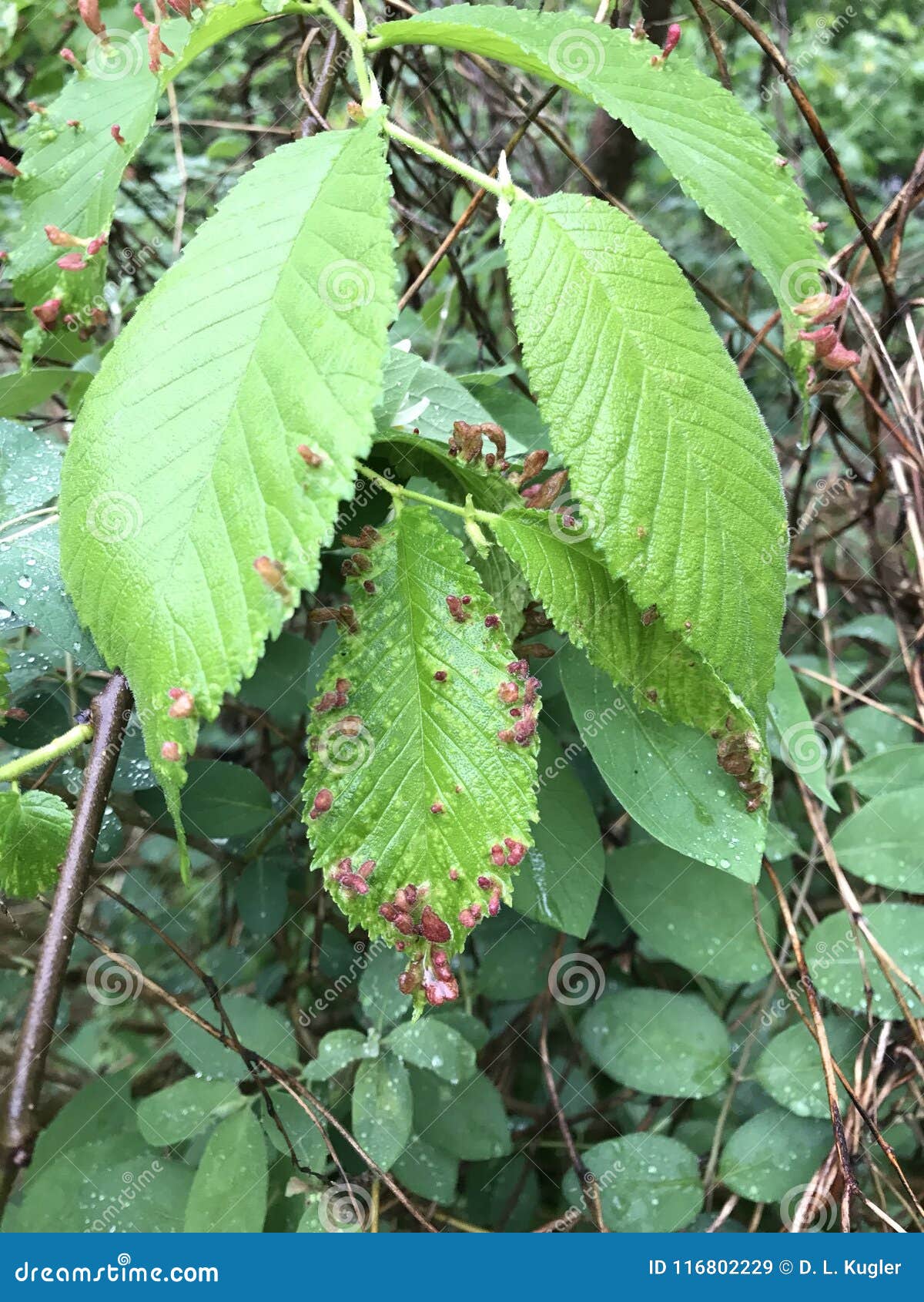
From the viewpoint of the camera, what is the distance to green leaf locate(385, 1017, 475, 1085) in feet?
3.20

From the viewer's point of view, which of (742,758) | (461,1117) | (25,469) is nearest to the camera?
(742,758)

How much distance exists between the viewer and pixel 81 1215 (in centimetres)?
102

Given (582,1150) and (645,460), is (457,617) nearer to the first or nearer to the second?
(645,460)

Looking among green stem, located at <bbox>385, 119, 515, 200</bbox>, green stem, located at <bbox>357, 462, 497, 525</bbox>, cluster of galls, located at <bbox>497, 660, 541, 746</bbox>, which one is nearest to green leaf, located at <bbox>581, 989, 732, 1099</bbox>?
cluster of galls, located at <bbox>497, 660, 541, 746</bbox>

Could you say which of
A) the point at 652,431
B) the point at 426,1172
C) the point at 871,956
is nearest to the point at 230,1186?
the point at 426,1172

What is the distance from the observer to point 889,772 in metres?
1.21

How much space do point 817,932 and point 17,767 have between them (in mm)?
910

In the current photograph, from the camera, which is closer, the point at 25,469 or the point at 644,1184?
the point at 25,469

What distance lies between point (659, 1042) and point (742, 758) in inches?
18.2

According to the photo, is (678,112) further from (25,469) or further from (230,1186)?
(230,1186)

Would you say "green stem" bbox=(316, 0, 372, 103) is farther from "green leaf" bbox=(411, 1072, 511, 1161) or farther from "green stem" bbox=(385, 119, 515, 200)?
"green leaf" bbox=(411, 1072, 511, 1161)

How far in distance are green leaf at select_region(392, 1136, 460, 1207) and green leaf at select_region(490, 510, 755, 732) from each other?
597mm

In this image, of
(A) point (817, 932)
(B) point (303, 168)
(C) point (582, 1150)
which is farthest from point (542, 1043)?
(B) point (303, 168)

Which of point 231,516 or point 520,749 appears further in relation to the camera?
point 520,749
